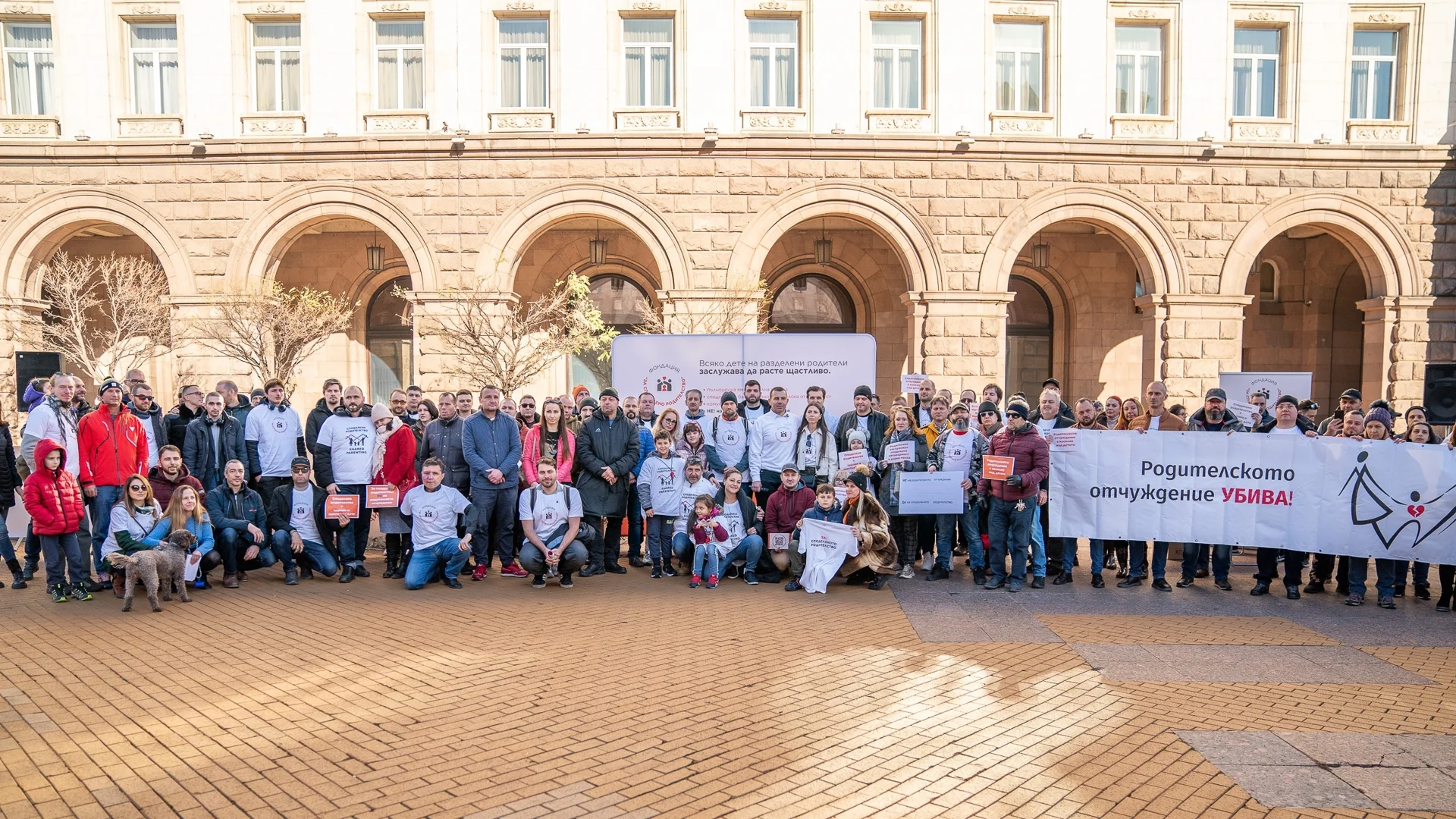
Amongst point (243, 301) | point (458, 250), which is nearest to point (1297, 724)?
point (458, 250)

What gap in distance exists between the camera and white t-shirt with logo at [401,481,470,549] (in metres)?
9.20

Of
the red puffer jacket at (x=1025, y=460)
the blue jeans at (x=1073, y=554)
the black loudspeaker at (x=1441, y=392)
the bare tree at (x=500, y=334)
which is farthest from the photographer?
the black loudspeaker at (x=1441, y=392)

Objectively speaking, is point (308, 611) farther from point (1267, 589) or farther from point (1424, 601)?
point (1424, 601)

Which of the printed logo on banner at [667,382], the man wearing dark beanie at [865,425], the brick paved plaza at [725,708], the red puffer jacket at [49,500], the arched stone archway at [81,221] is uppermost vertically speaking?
the arched stone archway at [81,221]

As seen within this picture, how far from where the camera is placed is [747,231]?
59.0 feet

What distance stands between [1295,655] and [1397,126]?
18.1 meters

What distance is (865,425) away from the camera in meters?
10.2

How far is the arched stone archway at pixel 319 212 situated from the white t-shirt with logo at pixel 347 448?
8.83m

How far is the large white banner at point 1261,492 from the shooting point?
8.38m

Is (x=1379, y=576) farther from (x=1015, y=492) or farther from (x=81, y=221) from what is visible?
(x=81, y=221)

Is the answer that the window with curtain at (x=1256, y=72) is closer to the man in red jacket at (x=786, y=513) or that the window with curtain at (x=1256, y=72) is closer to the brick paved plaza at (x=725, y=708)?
the brick paved plaza at (x=725, y=708)

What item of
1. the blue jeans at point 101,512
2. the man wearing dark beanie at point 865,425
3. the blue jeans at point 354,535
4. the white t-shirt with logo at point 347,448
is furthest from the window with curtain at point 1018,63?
the blue jeans at point 101,512

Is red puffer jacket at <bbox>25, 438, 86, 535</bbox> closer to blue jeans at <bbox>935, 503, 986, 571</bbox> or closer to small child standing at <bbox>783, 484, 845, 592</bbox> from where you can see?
small child standing at <bbox>783, 484, 845, 592</bbox>

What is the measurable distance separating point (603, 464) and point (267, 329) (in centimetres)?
1112
